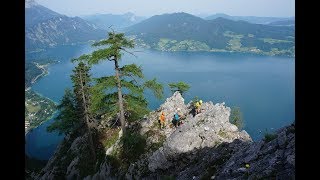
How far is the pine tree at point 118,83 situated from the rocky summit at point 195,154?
2538 millimetres

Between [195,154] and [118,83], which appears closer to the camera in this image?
[195,154]

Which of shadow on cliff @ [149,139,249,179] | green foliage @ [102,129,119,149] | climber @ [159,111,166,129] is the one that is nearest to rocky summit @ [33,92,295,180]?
shadow on cliff @ [149,139,249,179]

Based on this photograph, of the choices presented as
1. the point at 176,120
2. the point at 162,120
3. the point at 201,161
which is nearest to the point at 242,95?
the point at 176,120

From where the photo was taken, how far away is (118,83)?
90.3 feet

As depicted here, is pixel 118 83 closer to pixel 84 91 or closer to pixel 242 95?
pixel 84 91

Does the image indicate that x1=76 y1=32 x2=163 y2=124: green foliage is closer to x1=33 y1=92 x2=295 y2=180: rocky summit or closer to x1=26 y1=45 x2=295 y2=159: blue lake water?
x1=33 y1=92 x2=295 y2=180: rocky summit

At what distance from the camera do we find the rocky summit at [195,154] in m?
12.8

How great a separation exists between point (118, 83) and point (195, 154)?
9.72m

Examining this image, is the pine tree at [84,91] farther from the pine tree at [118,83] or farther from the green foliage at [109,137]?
the pine tree at [118,83]

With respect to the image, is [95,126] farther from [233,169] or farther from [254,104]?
[254,104]

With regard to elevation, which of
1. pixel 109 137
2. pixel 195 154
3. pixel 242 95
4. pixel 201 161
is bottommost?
pixel 242 95

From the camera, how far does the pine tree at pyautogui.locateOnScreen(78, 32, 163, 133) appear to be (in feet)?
85.0

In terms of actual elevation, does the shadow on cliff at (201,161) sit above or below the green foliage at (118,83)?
below

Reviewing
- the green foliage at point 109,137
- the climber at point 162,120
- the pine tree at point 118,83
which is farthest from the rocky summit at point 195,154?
the pine tree at point 118,83
